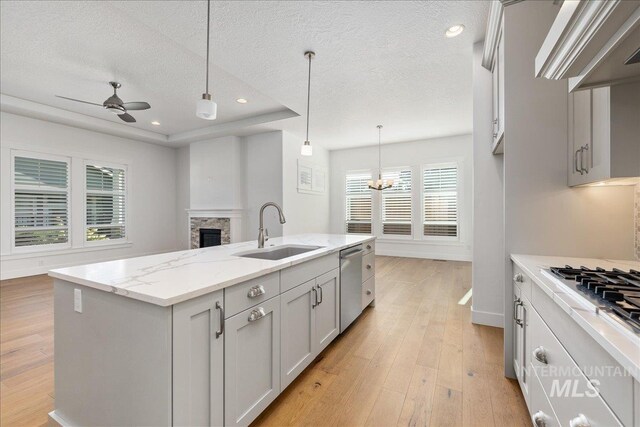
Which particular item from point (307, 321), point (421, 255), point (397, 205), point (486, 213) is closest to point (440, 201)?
point (397, 205)

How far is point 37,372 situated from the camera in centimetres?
201

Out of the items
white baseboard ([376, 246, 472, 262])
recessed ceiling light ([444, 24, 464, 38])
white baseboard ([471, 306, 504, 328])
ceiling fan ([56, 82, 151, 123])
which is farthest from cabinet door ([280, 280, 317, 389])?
white baseboard ([376, 246, 472, 262])

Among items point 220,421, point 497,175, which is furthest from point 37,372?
point 497,175

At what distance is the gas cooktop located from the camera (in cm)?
76

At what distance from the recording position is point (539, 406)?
125 centimetres

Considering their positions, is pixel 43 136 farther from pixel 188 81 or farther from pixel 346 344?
pixel 346 344

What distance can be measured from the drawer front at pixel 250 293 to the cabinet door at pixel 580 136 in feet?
5.85

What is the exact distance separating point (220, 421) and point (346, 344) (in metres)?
1.40

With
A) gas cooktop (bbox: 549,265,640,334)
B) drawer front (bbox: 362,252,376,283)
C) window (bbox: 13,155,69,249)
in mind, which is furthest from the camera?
window (bbox: 13,155,69,249)

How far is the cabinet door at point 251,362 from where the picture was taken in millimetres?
1275

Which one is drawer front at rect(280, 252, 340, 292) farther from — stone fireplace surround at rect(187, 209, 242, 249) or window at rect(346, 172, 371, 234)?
window at rect(346, 172, 371, 234)

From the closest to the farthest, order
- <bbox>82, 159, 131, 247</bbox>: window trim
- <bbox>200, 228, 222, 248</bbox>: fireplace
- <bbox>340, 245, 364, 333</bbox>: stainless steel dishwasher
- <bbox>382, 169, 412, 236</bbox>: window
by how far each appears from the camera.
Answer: <bbox>340, 245, 364, 333</bbox>: stainless steel dishwasher → <bbox>82, 159, 131, 247</bbox>: window trim → <bbox>200, 228, 222, 248</bbox>: fireplace → <bbox>382, 169, 412, 236</bbox>: window

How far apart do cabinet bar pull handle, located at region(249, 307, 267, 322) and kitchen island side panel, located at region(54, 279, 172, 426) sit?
43 cm

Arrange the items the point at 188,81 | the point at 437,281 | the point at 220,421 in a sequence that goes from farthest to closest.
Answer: the point at 437,281, the point at 188,81, the point at 220,421
